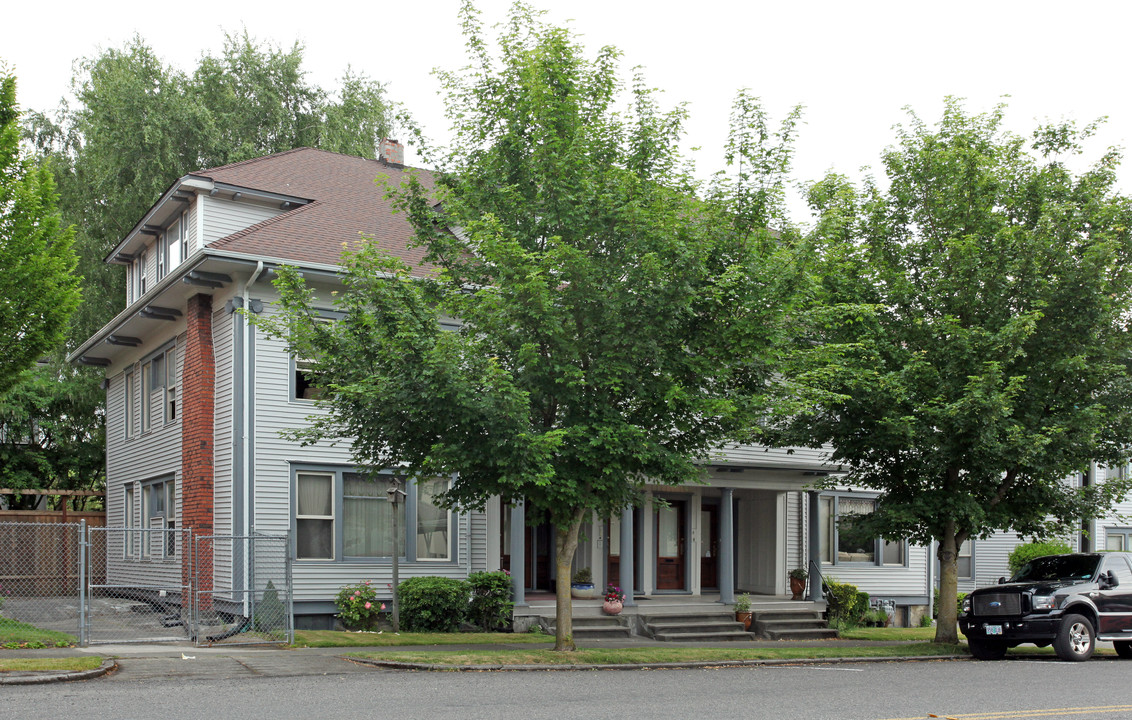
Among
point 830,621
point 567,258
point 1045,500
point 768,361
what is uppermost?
point 567,258

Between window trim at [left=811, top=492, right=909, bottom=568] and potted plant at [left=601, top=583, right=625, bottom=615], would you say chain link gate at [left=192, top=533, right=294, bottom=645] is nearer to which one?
potted plant at [left=601, top=583, right=625, bottom=615]

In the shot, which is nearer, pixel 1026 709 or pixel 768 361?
pixel 1026 709

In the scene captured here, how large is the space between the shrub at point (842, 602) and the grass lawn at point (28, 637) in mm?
15874

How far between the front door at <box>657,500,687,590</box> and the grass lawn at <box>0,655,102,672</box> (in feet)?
46.8

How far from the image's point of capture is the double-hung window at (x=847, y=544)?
1017 inches

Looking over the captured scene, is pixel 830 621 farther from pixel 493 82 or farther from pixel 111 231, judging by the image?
pixel 111 231

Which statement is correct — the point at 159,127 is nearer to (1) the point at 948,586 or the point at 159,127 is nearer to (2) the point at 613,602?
(2) the point at 613,602

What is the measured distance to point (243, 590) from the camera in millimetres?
17312

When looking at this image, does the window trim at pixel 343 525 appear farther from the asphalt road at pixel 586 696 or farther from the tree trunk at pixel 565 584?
the asphalt road at pixel 586 696

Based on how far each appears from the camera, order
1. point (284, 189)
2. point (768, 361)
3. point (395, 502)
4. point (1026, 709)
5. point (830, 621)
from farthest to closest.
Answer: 1. point (830, 621)
2. point (284, 189)
3. point (395, 502)
4. point (768, 361)
5. point (1026, 709)

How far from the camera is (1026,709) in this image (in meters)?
10.3

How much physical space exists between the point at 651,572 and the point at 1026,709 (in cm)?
1378

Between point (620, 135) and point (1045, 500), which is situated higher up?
point (620, 135)

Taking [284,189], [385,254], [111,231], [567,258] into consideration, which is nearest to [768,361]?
[567,258]
